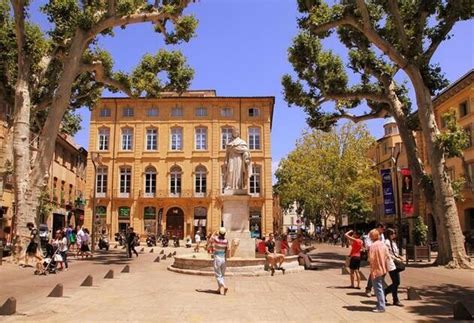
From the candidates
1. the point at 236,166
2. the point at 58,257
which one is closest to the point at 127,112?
the point at 58,257

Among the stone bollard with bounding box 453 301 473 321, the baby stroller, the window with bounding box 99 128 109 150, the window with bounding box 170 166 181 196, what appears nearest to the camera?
the stone bollard with bounding box 453 301 473 321

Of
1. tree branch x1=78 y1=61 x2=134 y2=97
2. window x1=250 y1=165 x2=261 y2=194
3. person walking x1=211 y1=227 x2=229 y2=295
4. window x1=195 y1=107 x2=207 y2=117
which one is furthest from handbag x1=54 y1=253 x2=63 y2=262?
window x1=195 y1=107 x2=207 y2=117

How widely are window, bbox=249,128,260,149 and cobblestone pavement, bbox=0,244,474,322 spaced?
118 feet

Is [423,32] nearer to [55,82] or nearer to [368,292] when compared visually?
[368,292]

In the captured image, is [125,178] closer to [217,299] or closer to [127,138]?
[127,138]

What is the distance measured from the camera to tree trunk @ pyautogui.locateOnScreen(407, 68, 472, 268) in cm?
1753

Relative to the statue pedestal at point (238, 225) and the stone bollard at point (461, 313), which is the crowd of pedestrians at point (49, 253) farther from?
the stone bollard at point (461, 313)

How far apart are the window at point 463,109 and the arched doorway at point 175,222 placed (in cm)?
2712

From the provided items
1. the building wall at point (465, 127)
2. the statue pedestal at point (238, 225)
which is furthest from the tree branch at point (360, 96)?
the building wall at point (465, 127)

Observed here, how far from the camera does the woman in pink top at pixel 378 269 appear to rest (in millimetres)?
8625

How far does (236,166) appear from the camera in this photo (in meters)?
16.0

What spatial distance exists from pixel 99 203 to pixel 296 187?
19.6 meters

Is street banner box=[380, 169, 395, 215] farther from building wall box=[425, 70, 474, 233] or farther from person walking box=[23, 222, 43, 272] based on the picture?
person walking box=[23, 222, 43, 272]

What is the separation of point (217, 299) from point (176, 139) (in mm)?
41984
